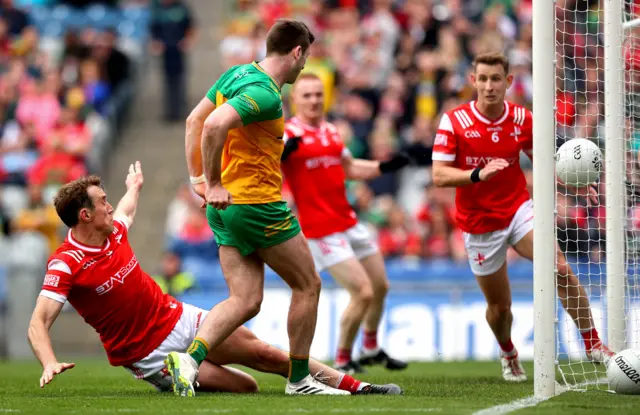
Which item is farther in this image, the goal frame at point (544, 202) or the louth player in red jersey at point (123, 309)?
the louth player in red jersey at point (123, 309)

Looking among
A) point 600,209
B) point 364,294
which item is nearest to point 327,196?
point 364,294

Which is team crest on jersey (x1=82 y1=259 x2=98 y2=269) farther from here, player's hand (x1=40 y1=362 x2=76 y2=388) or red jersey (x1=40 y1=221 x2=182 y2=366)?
player's hand (x1=40 y1=362 x2=76 y2=388)

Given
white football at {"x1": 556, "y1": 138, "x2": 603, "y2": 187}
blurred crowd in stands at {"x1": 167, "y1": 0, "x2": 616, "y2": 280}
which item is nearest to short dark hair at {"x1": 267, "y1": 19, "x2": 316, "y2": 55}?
white football at {"x1": 556, "y1": 138, "x2": 603, "y2": 187}

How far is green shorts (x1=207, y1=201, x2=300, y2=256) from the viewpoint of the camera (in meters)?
7.44

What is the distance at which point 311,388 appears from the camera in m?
7.68

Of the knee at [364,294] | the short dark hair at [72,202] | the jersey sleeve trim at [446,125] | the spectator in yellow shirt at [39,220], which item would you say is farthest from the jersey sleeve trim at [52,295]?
the spectator in yellow shirt at [39,220]

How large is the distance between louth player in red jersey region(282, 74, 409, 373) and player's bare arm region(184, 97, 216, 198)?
277 cm

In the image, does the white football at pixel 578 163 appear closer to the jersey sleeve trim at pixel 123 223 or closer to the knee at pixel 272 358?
the knee at pixel 272 358

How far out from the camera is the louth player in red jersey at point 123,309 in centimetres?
757

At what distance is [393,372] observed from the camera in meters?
10.9

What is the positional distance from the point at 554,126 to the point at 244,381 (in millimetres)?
2969

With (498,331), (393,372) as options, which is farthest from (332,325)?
(498,331)

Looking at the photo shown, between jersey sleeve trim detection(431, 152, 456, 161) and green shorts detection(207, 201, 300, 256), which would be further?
jersey sleeve trim detection(431, 152, 456, 161)

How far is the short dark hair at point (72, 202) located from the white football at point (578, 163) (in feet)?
11.6
